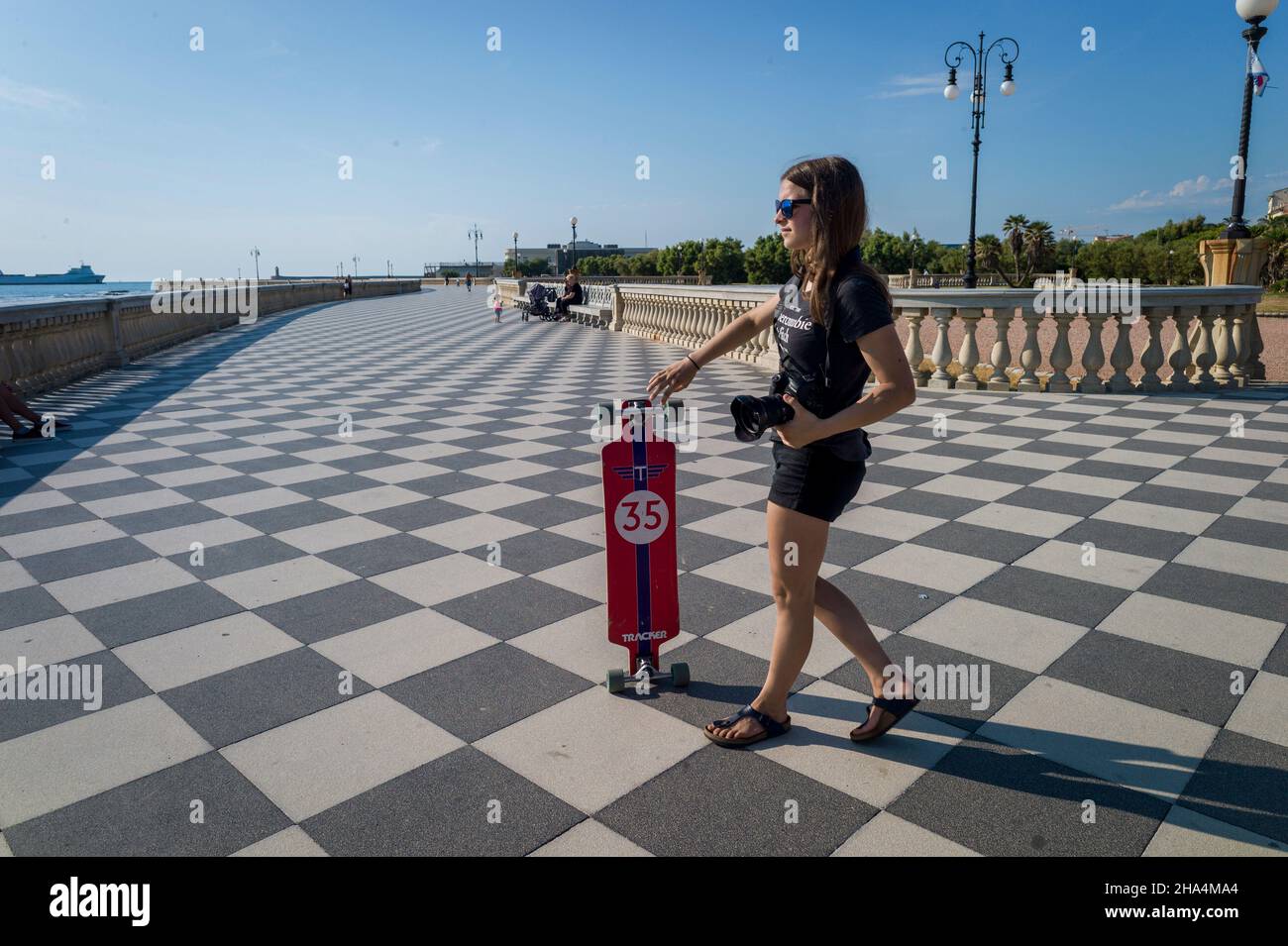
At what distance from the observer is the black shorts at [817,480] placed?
8.69 feet

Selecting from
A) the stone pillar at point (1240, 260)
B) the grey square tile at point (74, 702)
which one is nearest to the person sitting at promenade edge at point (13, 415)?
the grey square tile at point (74, 702)

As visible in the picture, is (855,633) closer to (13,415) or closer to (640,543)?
(640,543)

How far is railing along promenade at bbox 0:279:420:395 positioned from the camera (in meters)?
10.6

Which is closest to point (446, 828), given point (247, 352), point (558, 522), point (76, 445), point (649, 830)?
point (649, 830)

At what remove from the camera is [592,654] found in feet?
12.1

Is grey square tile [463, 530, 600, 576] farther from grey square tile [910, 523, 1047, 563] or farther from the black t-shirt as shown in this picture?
the black t-shirt

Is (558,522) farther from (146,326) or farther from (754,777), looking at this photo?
(146,326)

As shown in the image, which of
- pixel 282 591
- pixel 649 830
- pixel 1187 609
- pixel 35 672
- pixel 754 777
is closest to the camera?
pixel 649 830

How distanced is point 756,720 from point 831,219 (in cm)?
168

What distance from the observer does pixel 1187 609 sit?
4.00m
